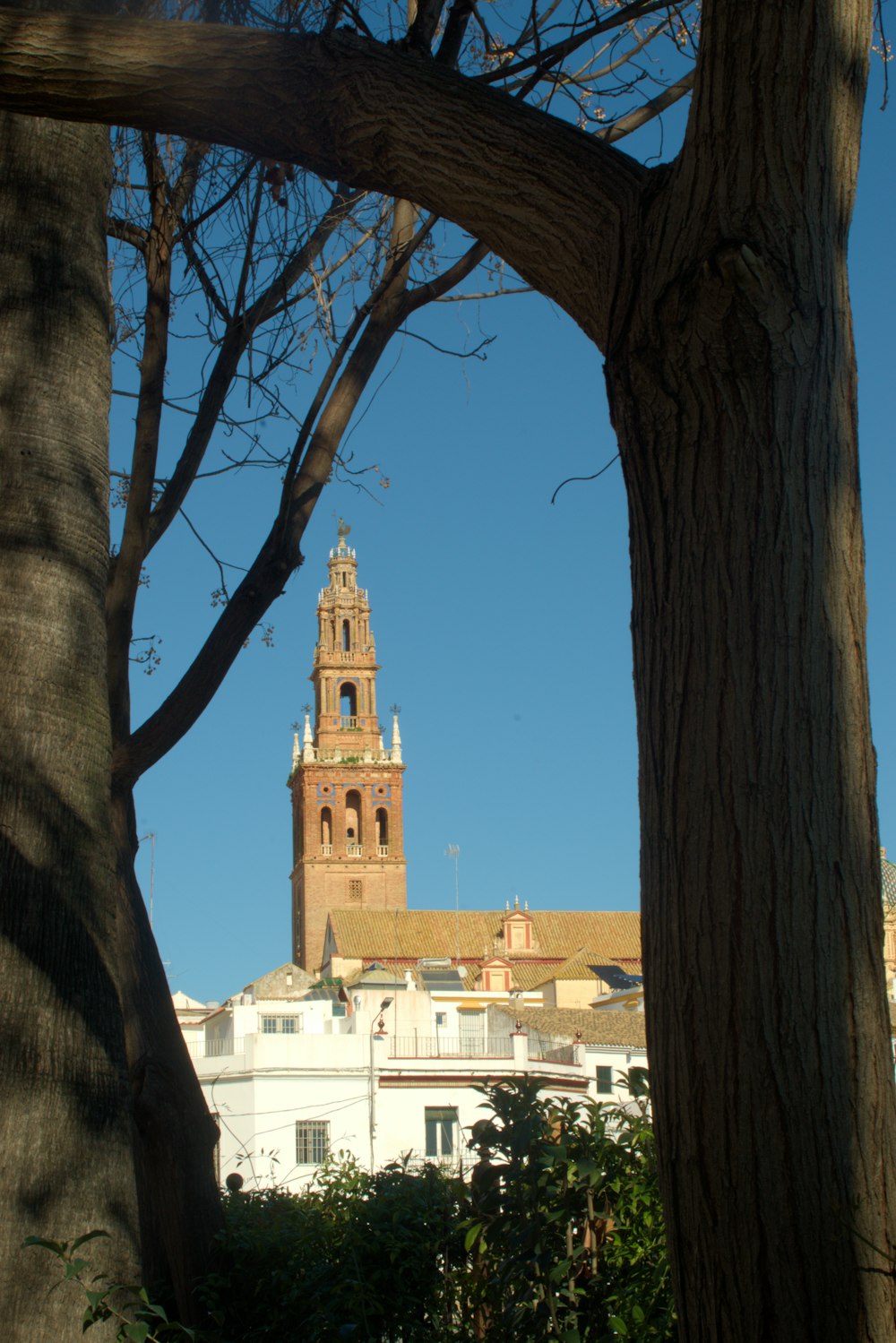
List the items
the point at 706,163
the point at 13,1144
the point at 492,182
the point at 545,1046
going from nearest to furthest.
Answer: the point at 706,163
the point at 492,182
the point at 13,1144
the point at 545,1046

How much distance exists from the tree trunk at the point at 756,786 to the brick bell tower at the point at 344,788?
265 feet

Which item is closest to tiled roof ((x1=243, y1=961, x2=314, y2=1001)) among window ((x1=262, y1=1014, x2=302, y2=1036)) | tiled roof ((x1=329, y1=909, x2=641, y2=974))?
tiled roof ((x1=329, y1=909, x2=641, y2=974))

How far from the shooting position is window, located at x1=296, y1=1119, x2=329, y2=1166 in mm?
28047

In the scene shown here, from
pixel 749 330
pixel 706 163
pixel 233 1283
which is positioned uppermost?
pixel 706 163

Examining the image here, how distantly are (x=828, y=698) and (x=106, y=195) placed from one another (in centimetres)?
317

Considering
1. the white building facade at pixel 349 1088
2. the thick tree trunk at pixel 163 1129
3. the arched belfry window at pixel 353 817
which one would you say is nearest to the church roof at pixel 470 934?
the arched belfry window at pixel 353 817

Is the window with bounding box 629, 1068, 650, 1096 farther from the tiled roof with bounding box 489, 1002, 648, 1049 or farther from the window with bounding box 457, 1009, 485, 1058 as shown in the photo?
the tiled roof with bounding box 489, 1002, 648, 1049

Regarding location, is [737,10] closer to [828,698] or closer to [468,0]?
[828,698]

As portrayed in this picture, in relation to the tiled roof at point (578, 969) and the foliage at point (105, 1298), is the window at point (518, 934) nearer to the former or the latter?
the tiled roof at point (578, 969)

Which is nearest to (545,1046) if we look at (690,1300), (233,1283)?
(233,1283)

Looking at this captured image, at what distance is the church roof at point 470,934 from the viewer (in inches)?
Answer: 2813

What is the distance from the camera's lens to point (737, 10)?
2.12m

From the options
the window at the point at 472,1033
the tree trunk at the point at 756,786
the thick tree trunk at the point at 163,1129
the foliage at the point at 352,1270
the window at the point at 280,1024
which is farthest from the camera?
the window at the point at 280,1024

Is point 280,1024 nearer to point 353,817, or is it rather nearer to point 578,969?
point 578,969
